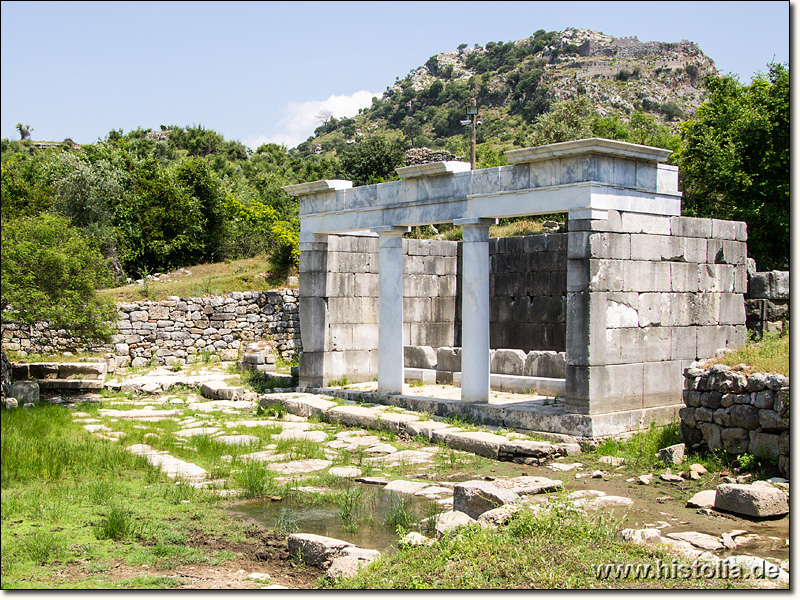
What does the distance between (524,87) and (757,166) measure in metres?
56.6

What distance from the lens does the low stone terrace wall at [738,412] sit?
903 cm

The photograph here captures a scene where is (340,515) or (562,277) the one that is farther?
(562,277)

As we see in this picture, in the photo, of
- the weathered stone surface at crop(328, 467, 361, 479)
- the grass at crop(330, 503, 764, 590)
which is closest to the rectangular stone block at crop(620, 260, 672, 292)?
the weathered stone surface at crop(328, 467, 361, 479)

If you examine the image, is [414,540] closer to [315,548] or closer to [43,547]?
[315,548]

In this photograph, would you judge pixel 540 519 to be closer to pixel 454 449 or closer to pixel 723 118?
pixel 454 449

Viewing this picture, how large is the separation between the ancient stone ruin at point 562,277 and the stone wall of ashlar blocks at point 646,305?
0.07 feet

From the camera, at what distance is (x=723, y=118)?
2302cm

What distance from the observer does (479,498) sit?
7445 mm

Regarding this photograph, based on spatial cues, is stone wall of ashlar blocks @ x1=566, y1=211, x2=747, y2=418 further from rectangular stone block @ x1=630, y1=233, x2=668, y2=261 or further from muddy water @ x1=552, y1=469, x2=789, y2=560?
muddy water @ x1=552, y1=469, x2=789, y2=560

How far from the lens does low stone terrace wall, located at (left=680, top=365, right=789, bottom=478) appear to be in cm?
903

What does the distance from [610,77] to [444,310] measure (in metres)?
65.1

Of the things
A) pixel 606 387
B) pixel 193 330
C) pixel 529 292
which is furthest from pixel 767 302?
pixel 193 330

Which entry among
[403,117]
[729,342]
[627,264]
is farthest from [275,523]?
[403,117]
